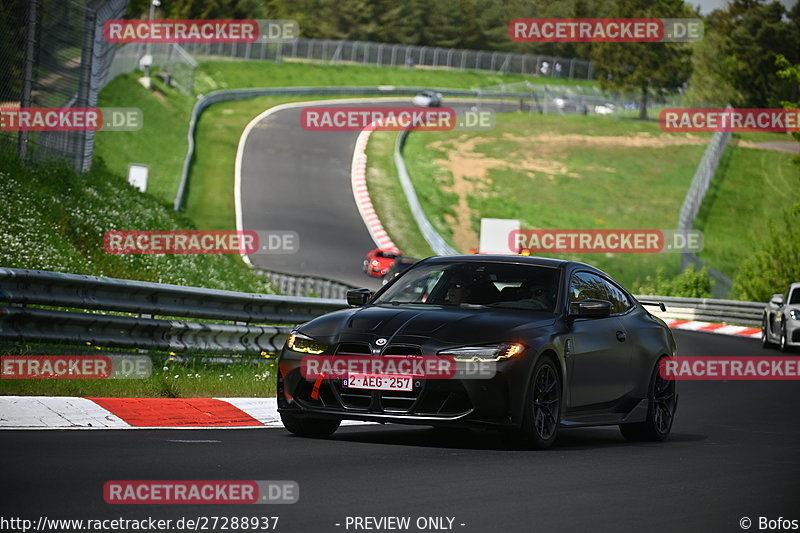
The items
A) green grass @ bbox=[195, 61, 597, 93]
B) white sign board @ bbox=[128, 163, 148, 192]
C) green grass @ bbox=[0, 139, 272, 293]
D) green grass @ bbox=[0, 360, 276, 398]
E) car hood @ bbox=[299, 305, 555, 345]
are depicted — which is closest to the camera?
car hood @ bbox=[299, 305, 555, 345]

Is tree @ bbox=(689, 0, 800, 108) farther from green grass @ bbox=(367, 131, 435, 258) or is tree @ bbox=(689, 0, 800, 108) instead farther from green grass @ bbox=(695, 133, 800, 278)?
green grass @ bbox=(367, 131, 435, 258)

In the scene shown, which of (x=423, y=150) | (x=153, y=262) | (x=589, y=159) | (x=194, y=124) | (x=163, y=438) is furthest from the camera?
(x=589, y=159)

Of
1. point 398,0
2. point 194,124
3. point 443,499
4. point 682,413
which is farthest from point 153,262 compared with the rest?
point 398,0

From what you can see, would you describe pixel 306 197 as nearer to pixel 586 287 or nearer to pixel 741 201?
pixel 741 201

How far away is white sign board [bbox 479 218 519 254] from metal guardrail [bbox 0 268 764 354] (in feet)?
109

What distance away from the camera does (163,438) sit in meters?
9.41

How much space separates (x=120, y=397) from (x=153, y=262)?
9.89 m

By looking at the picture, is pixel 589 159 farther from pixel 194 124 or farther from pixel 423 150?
pixel 194 124

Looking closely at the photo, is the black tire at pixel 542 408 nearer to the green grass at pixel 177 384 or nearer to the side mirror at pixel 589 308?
the side mirror at pixel 589 308

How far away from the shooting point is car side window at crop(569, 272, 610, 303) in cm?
1095

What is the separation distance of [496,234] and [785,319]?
23.9 metres

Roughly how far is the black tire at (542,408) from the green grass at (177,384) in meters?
3.56

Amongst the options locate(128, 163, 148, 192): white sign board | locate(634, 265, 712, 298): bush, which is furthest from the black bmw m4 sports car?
locate(634, 265, 712, 298): bush

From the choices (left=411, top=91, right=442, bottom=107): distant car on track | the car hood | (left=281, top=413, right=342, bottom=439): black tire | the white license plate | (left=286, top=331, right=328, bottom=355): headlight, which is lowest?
(left=281, top=413, right=342, bottom=439): black tire
